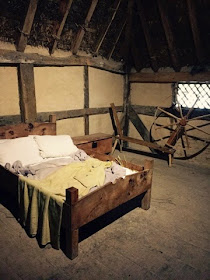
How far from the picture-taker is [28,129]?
14.0 feet

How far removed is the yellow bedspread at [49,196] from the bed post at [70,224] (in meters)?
0.12

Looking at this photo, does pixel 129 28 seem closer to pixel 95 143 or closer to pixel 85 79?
pixel 85 79

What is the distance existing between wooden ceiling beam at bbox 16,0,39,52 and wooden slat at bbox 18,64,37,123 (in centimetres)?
32

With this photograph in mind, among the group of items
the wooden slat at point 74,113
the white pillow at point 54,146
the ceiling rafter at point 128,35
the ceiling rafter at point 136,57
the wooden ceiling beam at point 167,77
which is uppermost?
the ceiling rafter at point 128,35

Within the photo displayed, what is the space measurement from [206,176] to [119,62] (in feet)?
11.2

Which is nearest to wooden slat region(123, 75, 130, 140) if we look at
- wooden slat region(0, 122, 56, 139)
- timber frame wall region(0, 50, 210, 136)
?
timber frame wall region(0, 50, 210, 136)

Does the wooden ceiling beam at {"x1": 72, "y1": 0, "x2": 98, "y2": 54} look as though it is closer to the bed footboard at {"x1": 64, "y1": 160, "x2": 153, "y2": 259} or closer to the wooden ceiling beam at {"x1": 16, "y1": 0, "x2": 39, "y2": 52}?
the wooden ceiling beam at {"x1": 16, "y1": 0, "x2": 39, "y2": 52}

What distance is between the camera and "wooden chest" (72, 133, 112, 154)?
4.81m

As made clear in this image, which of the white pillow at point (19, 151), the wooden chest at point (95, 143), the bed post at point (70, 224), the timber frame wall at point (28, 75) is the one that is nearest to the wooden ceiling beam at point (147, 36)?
the timber frame wall at point (28, 75)

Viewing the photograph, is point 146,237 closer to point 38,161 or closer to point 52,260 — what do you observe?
point 52,260

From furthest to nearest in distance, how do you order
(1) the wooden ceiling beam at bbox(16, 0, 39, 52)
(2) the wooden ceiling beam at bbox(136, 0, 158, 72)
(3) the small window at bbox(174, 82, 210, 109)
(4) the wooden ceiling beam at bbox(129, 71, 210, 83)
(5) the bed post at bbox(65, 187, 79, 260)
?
1. (3) the small window at bbox(174, 82, 210, 109)
2. (4) the wooden ceiling beam at bbox(129, 71, 210, 83)
3. (2) the wooden ceiling beam at bbox(136, 0, 158, 72)
4. (1) the wooden ceiling beam at bbox(16, 0, 39, 52)
5. (5) the bed post at bbox(65, 187, 79, 260)

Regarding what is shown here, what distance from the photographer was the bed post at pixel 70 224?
2.25 metres

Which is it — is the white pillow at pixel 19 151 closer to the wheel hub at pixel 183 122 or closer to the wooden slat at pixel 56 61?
the wooden slat at pixel 56 61

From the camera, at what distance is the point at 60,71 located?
484cm
